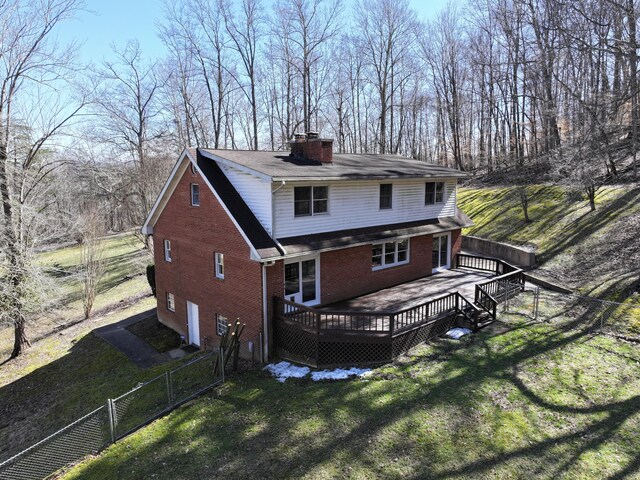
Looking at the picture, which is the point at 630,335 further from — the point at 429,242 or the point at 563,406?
the point at 429,242

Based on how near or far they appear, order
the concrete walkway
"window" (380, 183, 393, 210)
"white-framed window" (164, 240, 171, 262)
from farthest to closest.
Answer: "white-framed window" (164, 240, 171, 262), "window" (380, 183, 393, 210), the concrete walkway

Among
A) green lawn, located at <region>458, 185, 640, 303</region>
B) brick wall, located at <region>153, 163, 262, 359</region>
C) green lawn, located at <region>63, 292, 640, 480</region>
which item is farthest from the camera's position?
green lawn, located at <region>458, 185, 640, 303</region>

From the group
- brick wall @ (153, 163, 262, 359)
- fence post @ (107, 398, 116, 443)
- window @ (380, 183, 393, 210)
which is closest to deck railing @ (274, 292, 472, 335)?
brick wall @ (153, 163, 262, 359)

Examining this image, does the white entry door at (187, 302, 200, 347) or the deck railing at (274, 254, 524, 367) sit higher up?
the deck railing at (274, 254, 524, 367)

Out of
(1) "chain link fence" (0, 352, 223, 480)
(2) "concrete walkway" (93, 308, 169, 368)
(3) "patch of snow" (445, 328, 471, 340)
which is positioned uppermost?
(3) "patch of snow" (445, 328, 471, 340)

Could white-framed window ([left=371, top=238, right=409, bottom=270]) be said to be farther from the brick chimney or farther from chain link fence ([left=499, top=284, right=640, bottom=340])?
chain link fence ([left=499, top=284, right=640, bottom=340])

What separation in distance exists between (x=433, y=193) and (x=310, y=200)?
25.2 ft

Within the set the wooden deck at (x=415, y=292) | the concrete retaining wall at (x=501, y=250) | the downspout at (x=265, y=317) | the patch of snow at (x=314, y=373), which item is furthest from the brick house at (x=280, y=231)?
the concrete retaining wall at (x=501, y=250)

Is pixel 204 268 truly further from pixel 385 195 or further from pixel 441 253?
pixel 441 253

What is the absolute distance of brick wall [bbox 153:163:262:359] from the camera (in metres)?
13.0

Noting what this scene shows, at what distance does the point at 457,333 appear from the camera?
13.2m

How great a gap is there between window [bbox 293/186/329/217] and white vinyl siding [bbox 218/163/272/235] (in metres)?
1.06

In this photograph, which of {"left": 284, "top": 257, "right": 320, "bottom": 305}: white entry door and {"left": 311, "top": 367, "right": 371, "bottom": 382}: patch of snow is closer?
{"left": 311, "top": 367, "right": 371, "bottom": 382}: patch of snow

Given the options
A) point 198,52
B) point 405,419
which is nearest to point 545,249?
point 405,419
